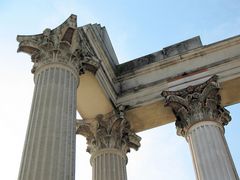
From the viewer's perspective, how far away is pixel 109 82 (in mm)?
35000

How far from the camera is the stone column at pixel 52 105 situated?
20906 millimetres

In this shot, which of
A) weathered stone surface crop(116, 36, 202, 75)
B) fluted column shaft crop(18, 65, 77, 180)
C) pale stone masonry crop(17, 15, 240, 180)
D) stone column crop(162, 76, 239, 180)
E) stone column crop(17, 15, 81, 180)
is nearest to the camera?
fluted column shaft crop(18, 65, 77, 180)

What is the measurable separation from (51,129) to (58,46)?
24.5ft

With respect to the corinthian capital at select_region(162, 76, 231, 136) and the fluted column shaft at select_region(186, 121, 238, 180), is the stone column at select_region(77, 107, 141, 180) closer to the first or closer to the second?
the corinthian capital at select_region(162, 76, 231, 136)

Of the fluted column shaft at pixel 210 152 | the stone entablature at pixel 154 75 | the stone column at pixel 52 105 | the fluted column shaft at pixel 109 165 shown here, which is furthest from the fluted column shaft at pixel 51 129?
the fluted column shaft at pixel 210 152

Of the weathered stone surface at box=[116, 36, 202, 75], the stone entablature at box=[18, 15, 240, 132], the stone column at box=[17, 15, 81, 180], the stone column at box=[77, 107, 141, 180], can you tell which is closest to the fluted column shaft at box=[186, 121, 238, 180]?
the stone entablature at box=[18, 15, 240, 132]

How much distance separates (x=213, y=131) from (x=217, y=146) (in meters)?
1.46

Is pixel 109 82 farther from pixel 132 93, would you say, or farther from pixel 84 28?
pixel 84 28

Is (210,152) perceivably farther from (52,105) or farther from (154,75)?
(52,105)

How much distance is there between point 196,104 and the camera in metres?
32.0

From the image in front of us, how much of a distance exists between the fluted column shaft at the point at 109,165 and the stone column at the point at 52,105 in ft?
25.5

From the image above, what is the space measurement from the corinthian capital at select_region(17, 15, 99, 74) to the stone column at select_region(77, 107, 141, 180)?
6.36 metres

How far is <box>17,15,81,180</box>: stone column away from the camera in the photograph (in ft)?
68.6

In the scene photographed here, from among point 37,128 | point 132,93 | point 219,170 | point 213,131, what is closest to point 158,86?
point 132,93
